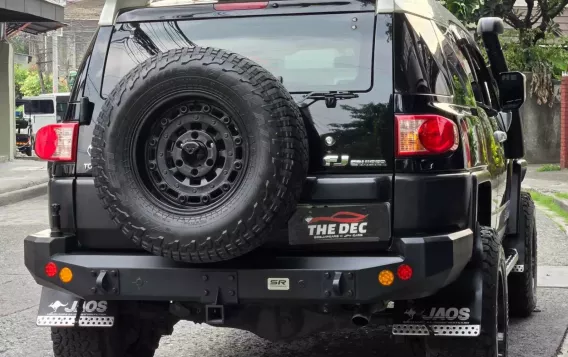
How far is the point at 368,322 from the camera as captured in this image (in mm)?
4250

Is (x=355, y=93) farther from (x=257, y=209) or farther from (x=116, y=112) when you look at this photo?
(x=116, y=112)

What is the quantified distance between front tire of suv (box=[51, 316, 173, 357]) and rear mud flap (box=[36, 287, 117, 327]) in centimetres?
12

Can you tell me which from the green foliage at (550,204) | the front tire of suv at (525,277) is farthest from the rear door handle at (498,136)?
the green foliage at (550,204)

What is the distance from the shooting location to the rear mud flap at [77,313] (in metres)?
4.44

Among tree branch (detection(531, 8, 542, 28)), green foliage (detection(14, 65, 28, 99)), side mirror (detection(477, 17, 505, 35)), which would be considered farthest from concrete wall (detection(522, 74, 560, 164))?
green foliage (detection(14, 65, 28, 99))

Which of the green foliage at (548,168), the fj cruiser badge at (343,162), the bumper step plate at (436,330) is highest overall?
the fj cruiser badge at (343,162)

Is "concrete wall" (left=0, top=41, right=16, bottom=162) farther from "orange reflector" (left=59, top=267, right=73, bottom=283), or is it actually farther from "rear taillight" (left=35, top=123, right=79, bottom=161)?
"orange reflector" (left=59, top=267, right=73, bottom=283)

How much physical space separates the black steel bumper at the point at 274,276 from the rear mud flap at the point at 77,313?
0.22 m

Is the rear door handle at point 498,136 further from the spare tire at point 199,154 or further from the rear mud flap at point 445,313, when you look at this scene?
the spare tire at point 199,154

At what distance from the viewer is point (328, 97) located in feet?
13.7

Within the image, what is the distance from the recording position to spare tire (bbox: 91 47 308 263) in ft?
12.6

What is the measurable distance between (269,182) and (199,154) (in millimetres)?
352

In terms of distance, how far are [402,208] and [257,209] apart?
0.66m

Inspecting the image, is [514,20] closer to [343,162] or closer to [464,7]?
[464,7]
